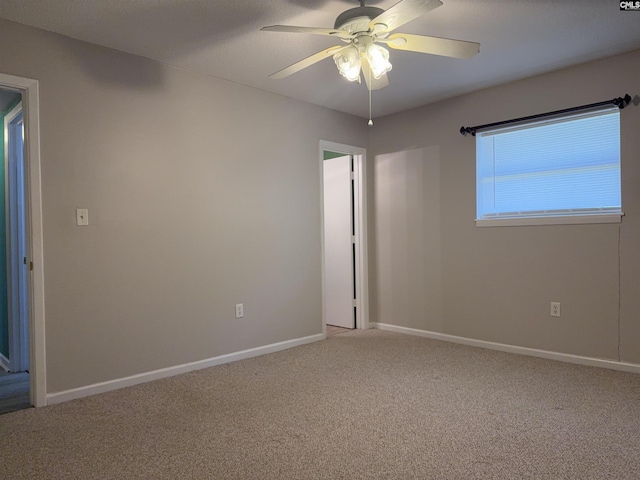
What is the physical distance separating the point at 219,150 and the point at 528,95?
273cm

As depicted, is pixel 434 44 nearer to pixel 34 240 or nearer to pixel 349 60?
pixel 349 60

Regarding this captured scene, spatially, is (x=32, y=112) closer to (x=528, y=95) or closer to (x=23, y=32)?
(x=23, y=32)

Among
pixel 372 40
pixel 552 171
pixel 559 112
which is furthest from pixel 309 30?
pixel 552 171

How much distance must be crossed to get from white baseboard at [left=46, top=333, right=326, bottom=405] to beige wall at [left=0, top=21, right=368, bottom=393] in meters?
0.04

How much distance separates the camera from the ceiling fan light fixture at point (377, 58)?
7.53 ft

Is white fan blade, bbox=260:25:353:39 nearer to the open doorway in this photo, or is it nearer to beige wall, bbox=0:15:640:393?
beige wall, bbox=0:15:640:393

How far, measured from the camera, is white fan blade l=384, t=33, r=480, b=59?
216 centimetres

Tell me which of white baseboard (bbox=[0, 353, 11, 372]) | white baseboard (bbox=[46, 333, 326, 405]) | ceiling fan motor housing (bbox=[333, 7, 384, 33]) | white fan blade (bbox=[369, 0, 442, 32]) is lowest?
white baseboard (bbox=[0, 353, 11, 372])

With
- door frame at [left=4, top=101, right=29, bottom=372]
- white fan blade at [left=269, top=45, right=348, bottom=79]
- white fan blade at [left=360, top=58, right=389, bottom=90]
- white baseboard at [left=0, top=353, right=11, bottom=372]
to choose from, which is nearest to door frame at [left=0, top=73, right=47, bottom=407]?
door frame at [left=4, top=101, right=29, bottom=372]

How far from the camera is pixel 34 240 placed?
8.74 feet

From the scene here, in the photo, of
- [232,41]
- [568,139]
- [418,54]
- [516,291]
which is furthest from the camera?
[516,291]

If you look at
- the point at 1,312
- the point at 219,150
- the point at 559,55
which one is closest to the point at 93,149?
the point at 219,150

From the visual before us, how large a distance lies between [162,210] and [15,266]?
60.5 inches

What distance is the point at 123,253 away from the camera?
3.04 meters
